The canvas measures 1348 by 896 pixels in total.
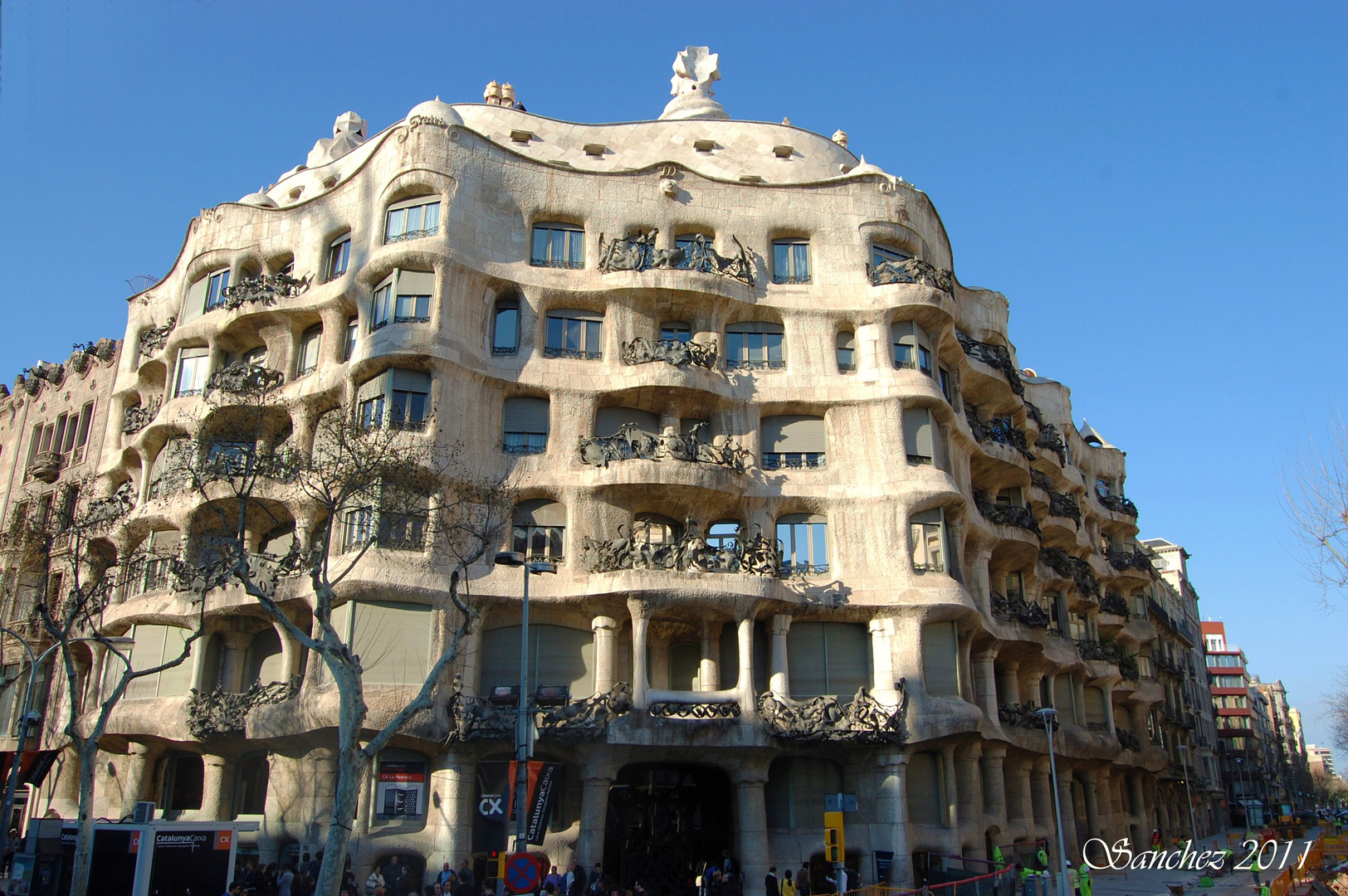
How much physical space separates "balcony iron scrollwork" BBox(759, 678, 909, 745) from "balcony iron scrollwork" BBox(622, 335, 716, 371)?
37.2ft

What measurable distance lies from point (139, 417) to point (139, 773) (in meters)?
13.4

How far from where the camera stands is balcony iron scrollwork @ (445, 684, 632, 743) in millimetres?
30938

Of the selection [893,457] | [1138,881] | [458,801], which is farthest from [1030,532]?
[458,801]

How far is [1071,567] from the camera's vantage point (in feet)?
161

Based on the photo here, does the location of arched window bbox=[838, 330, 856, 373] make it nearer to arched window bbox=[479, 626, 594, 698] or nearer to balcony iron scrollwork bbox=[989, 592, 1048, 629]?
balcony iron scrollwork bbox=[989, 592, 1048, 629]

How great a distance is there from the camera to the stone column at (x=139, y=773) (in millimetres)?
36969

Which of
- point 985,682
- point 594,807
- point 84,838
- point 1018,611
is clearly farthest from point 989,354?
point 84,838

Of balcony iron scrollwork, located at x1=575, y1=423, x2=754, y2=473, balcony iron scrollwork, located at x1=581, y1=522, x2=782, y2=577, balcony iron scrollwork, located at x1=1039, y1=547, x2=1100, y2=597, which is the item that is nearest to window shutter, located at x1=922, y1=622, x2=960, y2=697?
balcony iron scrollwork, located at x1=581, y1=522, x2=782, y2=577

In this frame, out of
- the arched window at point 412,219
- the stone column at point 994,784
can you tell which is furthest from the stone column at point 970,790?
the arched window at point 412,219

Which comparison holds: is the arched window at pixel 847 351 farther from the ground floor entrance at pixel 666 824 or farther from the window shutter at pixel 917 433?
the ground floor entrance at pixel 666 824

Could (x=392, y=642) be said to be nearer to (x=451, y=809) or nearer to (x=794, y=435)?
(x=451, y=809)

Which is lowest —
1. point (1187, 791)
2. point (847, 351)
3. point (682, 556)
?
point (1187, 791)

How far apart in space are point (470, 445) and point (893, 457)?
13953mm

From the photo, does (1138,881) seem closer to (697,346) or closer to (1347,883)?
(1347,883)
